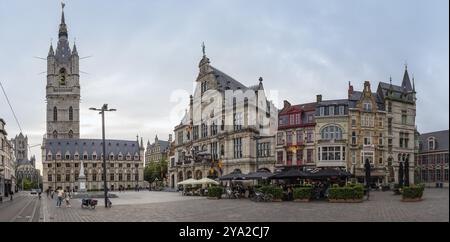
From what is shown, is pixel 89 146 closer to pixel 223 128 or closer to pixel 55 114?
pixel 55 114

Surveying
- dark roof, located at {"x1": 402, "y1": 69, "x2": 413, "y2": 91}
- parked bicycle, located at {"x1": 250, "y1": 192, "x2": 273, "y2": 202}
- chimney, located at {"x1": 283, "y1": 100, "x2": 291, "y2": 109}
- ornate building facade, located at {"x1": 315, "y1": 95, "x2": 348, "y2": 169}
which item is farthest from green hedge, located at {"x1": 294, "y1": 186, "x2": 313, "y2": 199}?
dark roof, located at {"x1": 402, "y1": 69, "x2": 413, "y2": 91}

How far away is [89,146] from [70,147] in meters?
6.11

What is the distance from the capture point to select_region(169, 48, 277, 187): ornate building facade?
68250 mm

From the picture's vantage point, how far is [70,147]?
502 ft

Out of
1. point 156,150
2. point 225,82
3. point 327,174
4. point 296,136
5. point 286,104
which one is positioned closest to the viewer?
point 327,174

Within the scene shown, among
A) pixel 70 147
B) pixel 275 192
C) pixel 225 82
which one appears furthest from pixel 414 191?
pixel 70 147

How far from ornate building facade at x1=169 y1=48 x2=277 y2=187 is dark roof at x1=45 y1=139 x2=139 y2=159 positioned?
7286 centimetres

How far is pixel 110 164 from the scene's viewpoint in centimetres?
15312

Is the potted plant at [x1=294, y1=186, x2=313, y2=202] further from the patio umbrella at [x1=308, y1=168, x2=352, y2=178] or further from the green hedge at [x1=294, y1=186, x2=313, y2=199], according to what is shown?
the patio umbrella at [x1=308, y1=168, x2=352, y2=178]

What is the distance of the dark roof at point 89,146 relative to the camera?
15138 centimetres

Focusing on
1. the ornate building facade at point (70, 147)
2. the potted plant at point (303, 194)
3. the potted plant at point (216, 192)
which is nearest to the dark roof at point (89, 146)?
the ornate building facade at point (70, 147)
